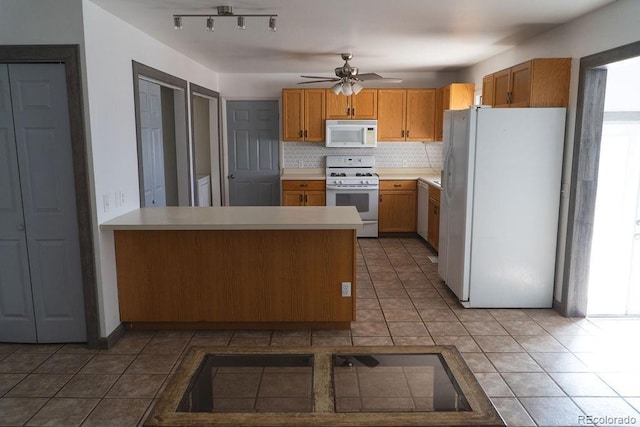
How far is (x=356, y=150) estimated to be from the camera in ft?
23.9

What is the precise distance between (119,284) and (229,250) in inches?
34.2

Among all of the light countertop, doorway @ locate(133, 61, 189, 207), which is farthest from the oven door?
doorway @ locate(133, 61, 189, 207)

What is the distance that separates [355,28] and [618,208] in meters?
2.63

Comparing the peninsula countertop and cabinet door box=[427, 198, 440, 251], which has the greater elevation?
the peninsula countertop

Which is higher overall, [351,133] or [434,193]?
[351,133]

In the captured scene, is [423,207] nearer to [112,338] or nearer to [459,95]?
[459,95]

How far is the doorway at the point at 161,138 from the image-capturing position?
412cm

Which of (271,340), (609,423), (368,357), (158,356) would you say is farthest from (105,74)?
(609,423)

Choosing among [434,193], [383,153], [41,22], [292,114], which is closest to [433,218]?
[434,193]

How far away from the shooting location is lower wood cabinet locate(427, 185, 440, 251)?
19.3 ft

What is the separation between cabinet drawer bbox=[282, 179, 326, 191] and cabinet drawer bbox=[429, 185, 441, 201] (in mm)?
1517

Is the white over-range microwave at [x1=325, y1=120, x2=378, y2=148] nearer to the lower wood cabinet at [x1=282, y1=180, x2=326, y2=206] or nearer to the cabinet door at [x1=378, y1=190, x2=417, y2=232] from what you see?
the lower wood cabinet at [x1=282, y1=180, x2=326, y2=206]

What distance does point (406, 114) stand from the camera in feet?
22.7

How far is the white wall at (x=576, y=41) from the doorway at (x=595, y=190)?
0.08 m
